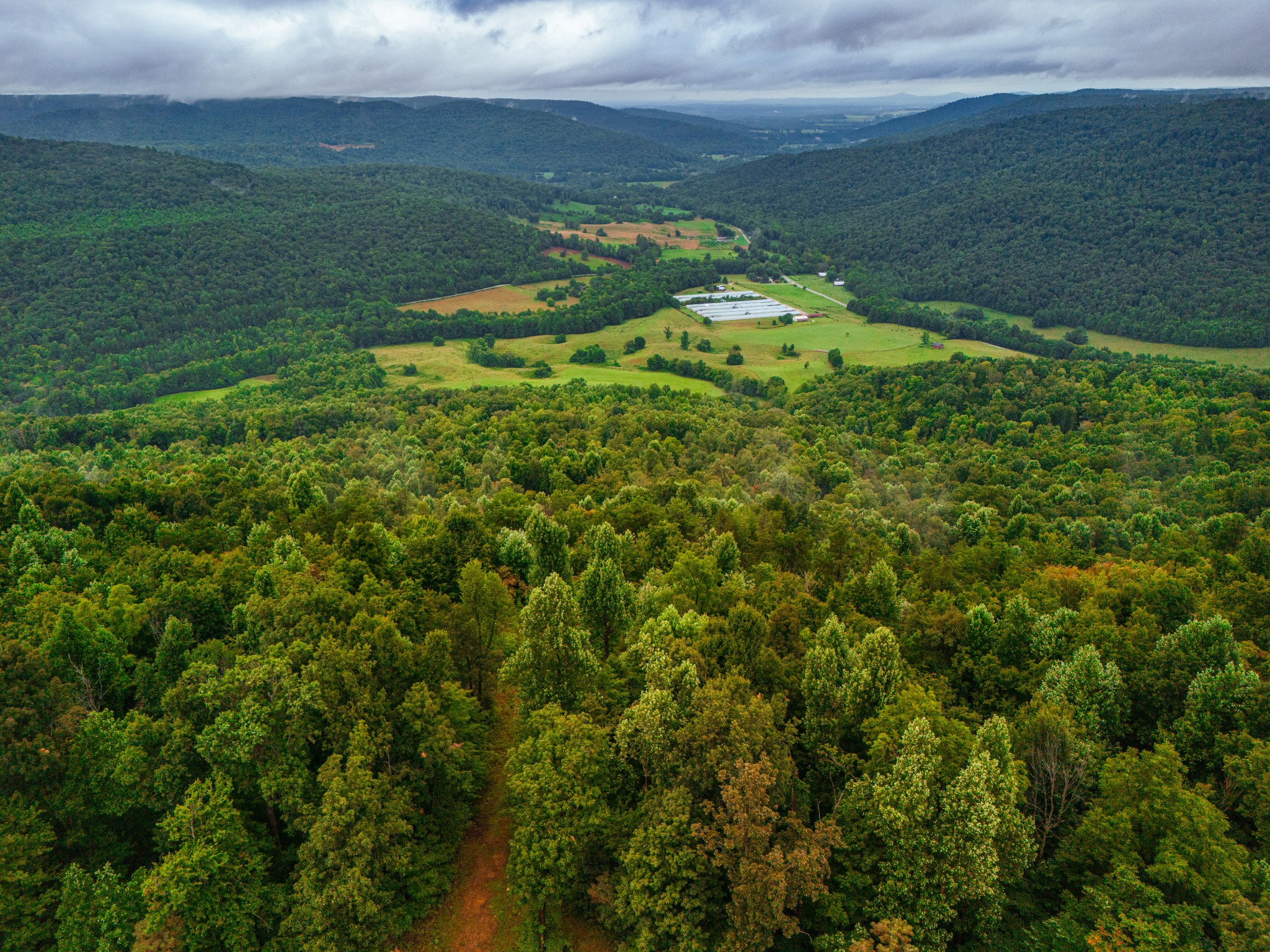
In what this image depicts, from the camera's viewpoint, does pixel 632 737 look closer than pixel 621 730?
No

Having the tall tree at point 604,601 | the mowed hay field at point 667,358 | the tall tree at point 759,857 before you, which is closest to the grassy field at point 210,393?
the mowed hay field at point 667,358

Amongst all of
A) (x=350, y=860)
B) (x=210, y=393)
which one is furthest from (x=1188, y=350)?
(x=210, y=393)

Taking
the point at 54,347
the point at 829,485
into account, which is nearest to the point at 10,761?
the point at 829,485

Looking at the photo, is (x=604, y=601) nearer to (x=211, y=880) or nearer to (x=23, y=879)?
(x=211, y=880)

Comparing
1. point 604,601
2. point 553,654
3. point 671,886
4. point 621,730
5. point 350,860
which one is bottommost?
point 671,886

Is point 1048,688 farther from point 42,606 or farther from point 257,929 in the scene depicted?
point 42,606

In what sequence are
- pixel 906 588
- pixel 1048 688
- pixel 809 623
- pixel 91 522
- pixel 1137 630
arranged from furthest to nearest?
pixel 91 522
pixel 906 588
pixel 809 623
pixel 1137 630
pixel 1048 688

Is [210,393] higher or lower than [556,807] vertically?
lower

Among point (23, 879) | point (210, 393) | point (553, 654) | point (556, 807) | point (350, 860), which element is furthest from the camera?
point (210, 393)
